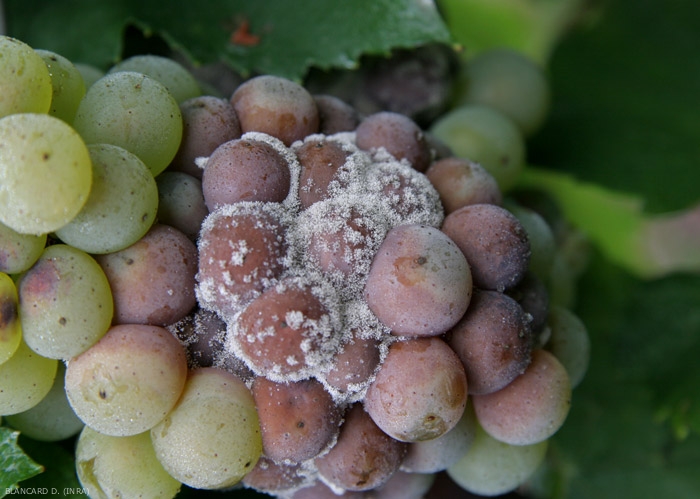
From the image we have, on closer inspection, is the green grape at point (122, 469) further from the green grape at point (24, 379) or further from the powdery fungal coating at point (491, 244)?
the powdery fungal coating at point (491, 244)

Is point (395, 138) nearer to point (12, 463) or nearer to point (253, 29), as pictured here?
point (253, 29)

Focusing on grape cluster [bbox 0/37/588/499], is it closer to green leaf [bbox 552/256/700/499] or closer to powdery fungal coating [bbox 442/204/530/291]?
powdery fungal coating [bbox 442/204/530/291]

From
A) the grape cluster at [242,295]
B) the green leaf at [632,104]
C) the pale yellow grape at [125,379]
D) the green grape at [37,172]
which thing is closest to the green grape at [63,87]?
the grape cluster at [242,295]

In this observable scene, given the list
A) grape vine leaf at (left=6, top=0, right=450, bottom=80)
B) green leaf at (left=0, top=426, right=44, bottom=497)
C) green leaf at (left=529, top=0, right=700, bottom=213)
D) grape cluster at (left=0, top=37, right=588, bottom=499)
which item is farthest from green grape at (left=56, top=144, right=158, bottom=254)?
green leaf at (left=529, top=0, right=700, bottom=213)

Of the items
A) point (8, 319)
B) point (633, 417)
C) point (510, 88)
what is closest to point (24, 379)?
point (8, 319)

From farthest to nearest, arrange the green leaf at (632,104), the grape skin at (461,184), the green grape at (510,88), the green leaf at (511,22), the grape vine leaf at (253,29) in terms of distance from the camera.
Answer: the green leaf at (511,22)
the green leaf at (632,104)
the green grape at (510,88)
the grape vine leaf at (253,29)
the grape skin at (461,184)

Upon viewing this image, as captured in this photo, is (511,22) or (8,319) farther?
(511,22)

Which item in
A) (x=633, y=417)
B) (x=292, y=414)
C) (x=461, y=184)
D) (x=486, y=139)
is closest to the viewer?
(x=292, y=414)
